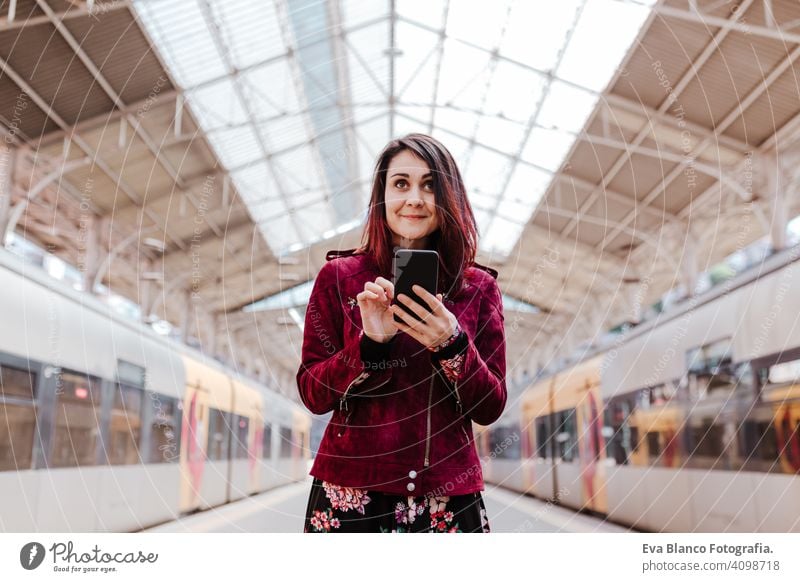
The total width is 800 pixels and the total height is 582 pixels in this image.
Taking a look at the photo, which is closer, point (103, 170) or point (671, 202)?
point (103, 170)

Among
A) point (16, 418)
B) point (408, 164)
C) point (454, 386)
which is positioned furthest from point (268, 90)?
point (454, 386)

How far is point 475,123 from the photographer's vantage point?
17.1 ft

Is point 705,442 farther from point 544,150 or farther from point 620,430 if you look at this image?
point 544,150

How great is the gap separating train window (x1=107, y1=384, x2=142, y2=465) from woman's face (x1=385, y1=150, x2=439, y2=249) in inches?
209

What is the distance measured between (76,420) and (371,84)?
138 inches

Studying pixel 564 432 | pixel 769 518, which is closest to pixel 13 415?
pixel 769 518

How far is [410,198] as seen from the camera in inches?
77.7

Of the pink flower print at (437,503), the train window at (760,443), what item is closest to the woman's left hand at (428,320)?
the pink flower print at (437,503)

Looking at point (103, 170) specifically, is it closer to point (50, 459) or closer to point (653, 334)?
point (50, 459)

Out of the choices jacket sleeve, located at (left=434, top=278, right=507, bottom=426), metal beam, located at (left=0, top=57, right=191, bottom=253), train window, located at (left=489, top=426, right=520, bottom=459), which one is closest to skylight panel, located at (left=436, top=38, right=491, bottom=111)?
metal beam, located at (left=0, top=57, right=191, bottom=253)

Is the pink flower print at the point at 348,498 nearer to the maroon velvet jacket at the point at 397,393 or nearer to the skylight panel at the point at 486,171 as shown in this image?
the maroon velvet jacket at the point at 397,393

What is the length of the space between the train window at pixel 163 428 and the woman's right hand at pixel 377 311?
240 inches

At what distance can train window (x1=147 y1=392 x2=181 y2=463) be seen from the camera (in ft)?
24.0
